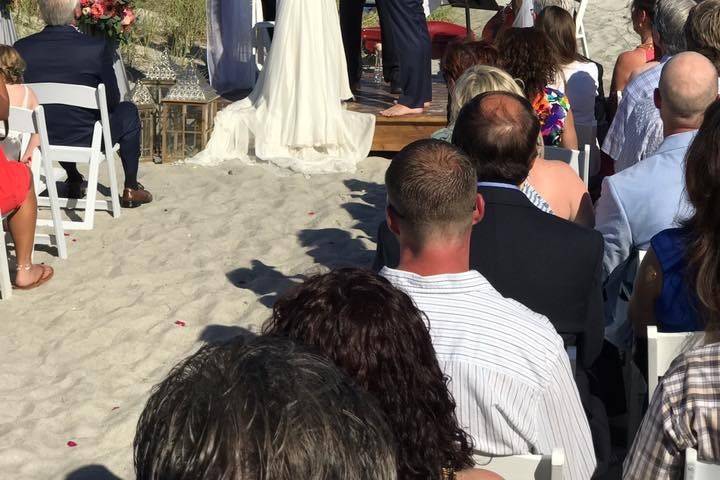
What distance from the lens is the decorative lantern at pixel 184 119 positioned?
7910 millimetres

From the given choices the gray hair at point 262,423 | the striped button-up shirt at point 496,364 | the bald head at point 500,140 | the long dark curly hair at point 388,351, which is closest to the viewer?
the gray hair at point 262,423

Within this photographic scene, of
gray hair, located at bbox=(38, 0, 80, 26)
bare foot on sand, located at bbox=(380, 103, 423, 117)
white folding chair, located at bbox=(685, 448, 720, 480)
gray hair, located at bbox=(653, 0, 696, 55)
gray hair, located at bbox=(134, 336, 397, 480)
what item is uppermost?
gray hair, located at bbox=(653, 0, 696, 55)

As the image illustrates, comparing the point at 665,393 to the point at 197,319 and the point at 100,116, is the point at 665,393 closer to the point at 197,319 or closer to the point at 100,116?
the point at 197,319

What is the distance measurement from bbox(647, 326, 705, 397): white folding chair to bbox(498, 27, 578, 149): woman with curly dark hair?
2630 millimetres

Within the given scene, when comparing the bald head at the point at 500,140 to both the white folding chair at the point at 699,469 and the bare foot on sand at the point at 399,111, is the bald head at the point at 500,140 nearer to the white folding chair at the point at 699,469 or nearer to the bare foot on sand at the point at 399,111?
the white folding chair at the point at 699,469

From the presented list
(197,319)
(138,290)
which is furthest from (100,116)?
(197,319)

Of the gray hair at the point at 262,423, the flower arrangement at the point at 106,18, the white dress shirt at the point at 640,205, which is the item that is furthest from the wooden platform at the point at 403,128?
the gray hair at the point at 262,423

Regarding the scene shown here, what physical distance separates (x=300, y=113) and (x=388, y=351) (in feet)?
19.6

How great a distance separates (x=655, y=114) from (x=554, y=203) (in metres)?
1.14

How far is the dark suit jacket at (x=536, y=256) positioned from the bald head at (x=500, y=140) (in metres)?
0.29

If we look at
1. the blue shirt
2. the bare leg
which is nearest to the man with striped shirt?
the blue shirt

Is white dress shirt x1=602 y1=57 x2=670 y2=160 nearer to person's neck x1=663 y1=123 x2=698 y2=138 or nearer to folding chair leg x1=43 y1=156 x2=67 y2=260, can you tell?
person's neck x1=663 y1=123 x2=698 y2=138

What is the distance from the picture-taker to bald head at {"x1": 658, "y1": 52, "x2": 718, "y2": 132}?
3.92m

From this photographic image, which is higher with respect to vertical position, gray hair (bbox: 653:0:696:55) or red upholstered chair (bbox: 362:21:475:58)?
gray hair (bbox: 653:0:696:55)
